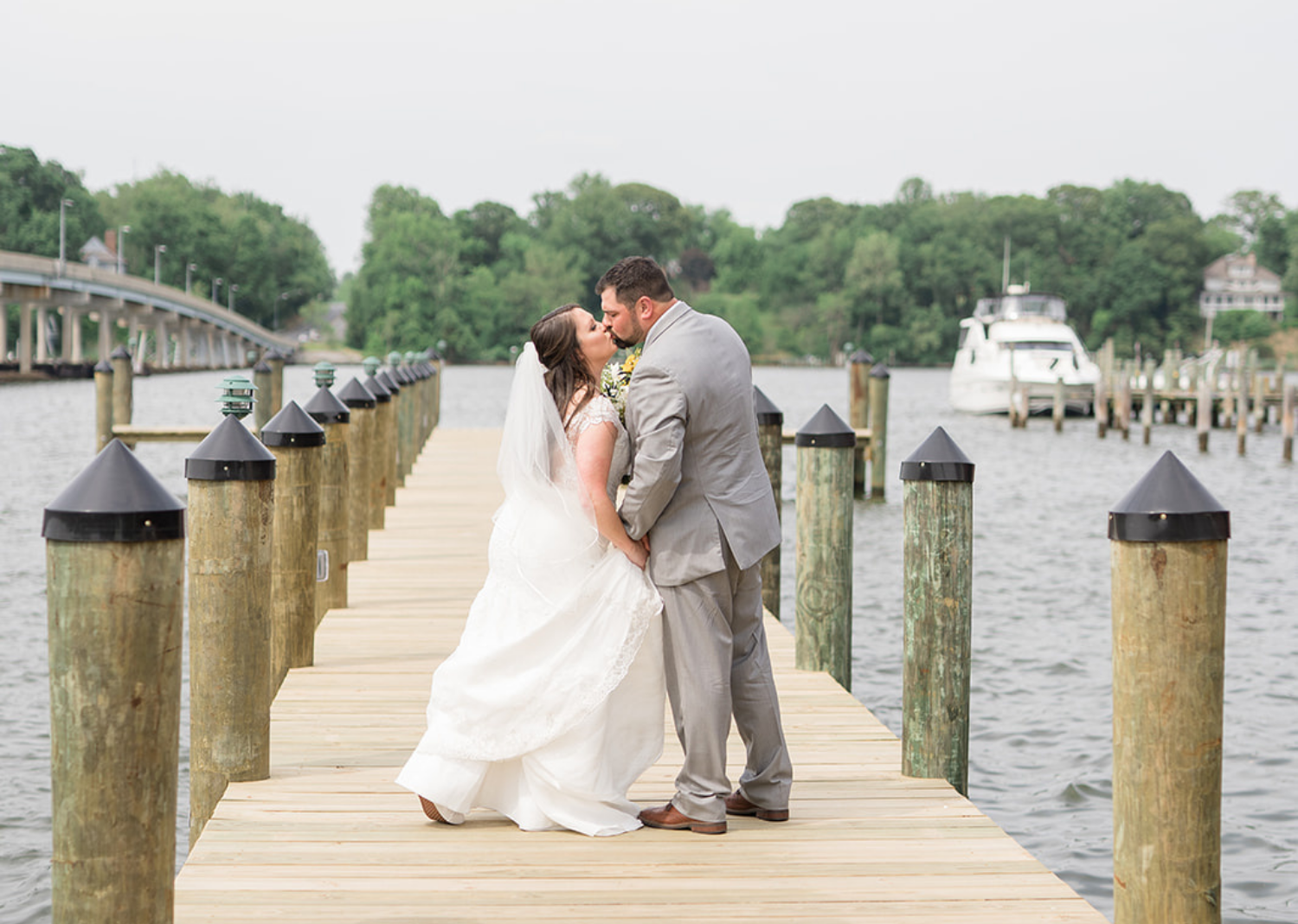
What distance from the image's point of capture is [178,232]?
121562 millimetres

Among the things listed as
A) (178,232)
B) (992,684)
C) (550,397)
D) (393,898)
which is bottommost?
(992,684)

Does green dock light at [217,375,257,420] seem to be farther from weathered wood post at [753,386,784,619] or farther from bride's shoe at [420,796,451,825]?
weathered wood post at [753,386,784,619]

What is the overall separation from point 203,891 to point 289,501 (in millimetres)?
2595

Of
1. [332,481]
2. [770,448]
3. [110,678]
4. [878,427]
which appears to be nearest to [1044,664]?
[770,448]

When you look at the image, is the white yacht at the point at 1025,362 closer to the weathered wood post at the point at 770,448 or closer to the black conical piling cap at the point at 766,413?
the weathered wood post at the point at 770,448

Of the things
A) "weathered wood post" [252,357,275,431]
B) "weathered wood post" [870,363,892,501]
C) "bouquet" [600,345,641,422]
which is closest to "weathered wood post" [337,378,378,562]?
"bouquet" [600,345,641,422]

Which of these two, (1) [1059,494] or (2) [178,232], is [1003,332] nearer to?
(1) [1059,494]

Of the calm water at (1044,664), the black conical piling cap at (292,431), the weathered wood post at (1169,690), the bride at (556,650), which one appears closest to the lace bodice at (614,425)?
the bride at (556,650)

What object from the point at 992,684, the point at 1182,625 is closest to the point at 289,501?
the point at 1182,625

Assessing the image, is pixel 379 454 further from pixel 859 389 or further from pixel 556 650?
pixel 859 389

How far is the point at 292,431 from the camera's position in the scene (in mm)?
6105

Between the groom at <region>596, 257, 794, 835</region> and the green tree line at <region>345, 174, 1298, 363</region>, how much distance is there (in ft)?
364

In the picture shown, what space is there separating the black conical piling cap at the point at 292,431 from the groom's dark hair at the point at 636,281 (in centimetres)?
234

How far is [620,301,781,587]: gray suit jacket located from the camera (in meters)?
4.10
